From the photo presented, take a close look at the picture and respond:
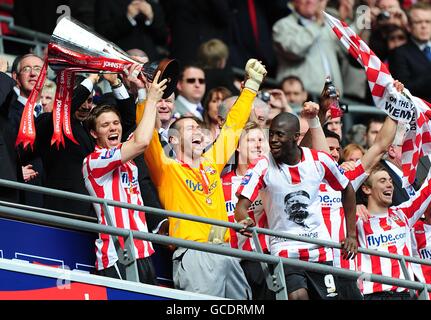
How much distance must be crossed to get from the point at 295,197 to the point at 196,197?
817 millimetres

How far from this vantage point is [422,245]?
40.1 ft

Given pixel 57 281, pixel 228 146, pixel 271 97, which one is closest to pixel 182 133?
pixel 228 146

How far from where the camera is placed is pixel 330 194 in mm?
11391

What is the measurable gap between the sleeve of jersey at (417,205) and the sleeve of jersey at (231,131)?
1.59 metres

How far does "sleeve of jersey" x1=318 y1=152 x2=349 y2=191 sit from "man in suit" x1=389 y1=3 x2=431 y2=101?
5060 millimetres

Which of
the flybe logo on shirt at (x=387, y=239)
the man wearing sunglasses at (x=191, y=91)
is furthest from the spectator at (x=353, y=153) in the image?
the man wearing sunglasses at (x=191, y=91)

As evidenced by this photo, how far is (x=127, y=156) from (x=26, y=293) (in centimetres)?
135

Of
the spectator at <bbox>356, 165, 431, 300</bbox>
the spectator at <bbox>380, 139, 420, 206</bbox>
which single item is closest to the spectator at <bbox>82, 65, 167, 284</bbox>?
the spectator at <bbox>356, 165, 431, 300</bbox>

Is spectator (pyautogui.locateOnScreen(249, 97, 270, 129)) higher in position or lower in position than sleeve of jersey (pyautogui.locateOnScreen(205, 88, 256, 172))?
higher

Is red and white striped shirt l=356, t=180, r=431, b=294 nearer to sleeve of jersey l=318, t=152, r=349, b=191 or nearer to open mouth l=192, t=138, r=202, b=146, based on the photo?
sleeve of jersey l=318, t=152, r=349, b=191

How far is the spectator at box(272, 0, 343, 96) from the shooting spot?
54.9 ft

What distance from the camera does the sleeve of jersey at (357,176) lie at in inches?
457

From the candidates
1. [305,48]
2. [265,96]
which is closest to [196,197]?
[265,96]
